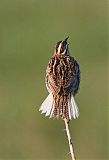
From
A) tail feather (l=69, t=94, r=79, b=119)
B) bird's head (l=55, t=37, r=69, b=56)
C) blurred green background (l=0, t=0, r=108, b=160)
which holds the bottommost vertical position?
tail feather (l=69, t=94, r=79, b=119)

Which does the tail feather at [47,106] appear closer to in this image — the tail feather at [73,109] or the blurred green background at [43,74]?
the tail feather at [73,109]

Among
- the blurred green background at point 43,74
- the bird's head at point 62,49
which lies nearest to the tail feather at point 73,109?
the bird's head at point 62,49

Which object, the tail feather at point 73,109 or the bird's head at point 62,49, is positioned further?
the bird's head at point 62,49

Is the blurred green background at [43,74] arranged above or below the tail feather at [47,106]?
above

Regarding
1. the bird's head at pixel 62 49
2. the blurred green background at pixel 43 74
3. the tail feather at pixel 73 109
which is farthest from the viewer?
the blurred green background at pixel 43 74

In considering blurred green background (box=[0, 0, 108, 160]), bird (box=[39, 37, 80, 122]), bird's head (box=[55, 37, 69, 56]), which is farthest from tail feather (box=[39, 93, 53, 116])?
blurred green background (box=[0, 0, 108, 160])

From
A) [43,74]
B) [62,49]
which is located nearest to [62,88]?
[62,49]

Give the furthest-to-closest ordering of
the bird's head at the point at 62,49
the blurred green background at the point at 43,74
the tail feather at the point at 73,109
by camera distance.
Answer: the blurred green background at the point at 43,74
the bird's head at the point at 62,49
the tail feather at the point at 73,109

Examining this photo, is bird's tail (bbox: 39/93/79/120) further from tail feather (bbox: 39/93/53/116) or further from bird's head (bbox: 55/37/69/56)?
bird's head (bbox: 55/37/69/56)
